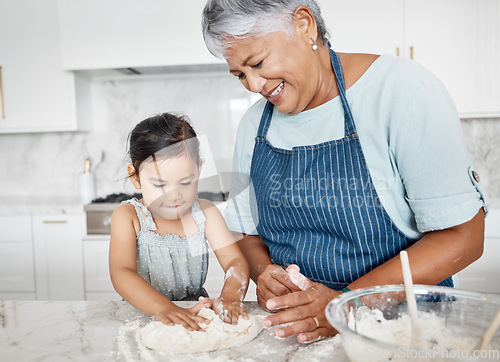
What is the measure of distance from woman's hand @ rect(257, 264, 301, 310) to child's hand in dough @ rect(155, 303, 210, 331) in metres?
0.12

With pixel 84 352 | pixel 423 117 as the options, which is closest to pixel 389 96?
pixel 423 117

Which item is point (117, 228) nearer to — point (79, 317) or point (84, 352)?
point (79, 317)

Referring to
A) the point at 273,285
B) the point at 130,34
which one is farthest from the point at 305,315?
the point at 130,34

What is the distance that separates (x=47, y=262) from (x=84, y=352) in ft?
5.87

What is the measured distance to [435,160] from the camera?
712 millimetres

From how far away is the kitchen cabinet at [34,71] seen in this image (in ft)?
7.37

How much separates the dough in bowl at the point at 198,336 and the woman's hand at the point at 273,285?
0.12 meters

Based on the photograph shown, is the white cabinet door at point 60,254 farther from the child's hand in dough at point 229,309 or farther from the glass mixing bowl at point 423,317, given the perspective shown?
the glass mixing bowl at point 423,317

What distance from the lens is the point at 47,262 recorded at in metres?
2.18

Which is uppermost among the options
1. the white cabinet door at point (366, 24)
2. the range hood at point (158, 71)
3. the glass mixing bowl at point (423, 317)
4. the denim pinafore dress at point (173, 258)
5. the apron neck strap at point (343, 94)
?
the white cabinet door at point (366, 24)

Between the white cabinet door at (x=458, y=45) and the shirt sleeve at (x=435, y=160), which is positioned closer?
the shirt sleeve at (x=435, y=160)

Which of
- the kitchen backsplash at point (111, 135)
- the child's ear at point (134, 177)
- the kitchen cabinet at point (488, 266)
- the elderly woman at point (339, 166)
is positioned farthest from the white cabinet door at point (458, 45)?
the child's ear at point (134, 177)

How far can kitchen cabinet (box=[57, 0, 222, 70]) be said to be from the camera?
6.99ft

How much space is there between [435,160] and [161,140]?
546 millimetres
